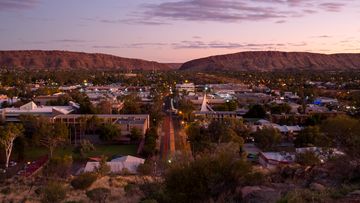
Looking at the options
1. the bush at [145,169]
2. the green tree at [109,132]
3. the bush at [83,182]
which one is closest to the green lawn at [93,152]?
the green tree at [109,132]

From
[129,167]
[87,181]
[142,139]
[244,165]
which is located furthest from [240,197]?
[142,139]

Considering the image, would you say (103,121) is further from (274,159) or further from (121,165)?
(274,159)

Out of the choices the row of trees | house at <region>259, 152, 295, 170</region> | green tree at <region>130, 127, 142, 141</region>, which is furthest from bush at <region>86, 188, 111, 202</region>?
green tree at <region>130, 127, 142, 141</region>

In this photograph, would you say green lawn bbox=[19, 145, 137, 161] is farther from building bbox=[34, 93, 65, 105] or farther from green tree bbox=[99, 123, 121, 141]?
building bbox=[34, 93, 65, 105]

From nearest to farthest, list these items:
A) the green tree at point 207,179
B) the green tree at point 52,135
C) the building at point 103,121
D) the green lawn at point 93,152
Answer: the green tree at point 207,179 → the green lawn at point 93,152 → the green tree at point 52,135 → the building at point 103,121

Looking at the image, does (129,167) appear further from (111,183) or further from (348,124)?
(348,124)

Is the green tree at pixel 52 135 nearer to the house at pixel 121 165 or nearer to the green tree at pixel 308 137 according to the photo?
the house at pixel 121 165
